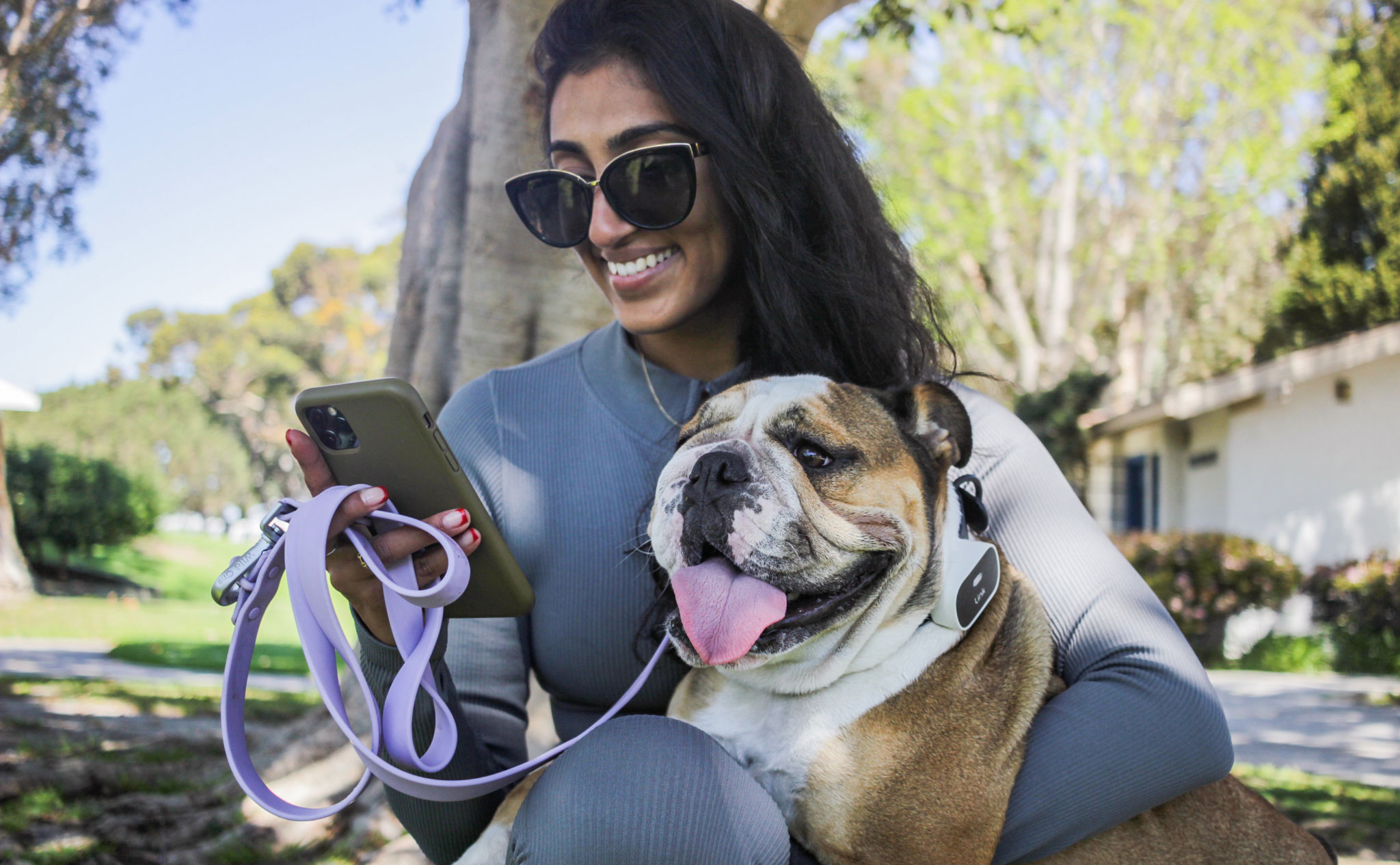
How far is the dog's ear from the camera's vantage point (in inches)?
90.5

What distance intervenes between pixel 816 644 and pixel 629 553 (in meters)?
0.54

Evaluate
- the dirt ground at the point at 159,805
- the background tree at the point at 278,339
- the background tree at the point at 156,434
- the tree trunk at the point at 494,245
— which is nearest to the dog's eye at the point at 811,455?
the tree trunk at the point at 494,245

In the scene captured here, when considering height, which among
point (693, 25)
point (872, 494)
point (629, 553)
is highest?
point (693, 25)

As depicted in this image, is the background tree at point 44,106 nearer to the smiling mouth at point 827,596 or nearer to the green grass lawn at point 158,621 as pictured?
the green grass lawn at point 158,621

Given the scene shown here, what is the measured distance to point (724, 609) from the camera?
77.7 inches

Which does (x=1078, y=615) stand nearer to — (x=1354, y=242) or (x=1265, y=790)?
(x=1265, y=790)

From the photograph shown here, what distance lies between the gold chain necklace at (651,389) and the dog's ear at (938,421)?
591 millimetres

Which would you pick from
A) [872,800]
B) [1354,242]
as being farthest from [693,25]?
[1354,242]

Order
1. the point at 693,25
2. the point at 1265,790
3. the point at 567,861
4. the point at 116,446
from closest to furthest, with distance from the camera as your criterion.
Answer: the point at 567,861 → the point at 693,25 → the point at 1265,790 → the point at 116,446

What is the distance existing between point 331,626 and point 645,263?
4.12 feet

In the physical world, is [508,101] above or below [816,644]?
above

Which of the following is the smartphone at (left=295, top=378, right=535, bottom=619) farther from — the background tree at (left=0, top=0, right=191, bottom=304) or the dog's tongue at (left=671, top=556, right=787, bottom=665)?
the background tree at (left=0, top=0, right=191, bottom=304)

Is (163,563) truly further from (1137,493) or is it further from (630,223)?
(630,223)

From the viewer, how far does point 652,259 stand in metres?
2.66
